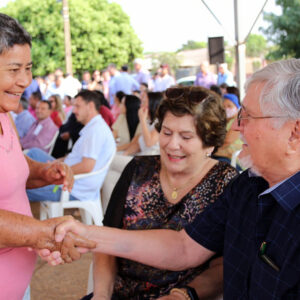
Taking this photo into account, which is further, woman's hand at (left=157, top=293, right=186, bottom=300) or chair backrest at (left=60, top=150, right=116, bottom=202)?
chair backrest at (left=60, top=150, right=116, bottom=202)

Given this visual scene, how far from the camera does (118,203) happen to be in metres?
2.18

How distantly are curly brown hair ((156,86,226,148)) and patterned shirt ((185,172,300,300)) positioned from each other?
1.87ft

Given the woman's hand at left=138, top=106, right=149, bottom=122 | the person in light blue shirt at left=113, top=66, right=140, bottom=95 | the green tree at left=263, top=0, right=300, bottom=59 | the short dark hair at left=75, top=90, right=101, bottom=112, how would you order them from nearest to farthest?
the short dark hair at left=75, top=90, right=101, bottom=112
the woman's hand at left=138, top=106, right=149, bottom=122
the person in light blue shirt at left=113, top=66, right=140, bottom=95
the green tree at left=263, top=0, right=300, bottom=59

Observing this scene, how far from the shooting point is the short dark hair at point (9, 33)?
5.56 ft

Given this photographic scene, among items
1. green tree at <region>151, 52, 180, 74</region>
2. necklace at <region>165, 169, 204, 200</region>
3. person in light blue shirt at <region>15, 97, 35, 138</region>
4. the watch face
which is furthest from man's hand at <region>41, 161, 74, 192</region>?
green tree at <region>151, 52, 180, 74</region>

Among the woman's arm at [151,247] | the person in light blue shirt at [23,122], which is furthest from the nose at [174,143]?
the person in light blue shirt at [23,122]

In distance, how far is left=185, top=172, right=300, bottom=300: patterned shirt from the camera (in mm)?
1354

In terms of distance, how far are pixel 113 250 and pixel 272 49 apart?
2388cm

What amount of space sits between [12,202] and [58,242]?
0.28m

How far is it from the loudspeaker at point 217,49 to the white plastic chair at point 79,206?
927 centimetres

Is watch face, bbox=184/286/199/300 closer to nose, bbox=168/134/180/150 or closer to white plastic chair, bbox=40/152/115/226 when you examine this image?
nose, bbox=168/134/180/150

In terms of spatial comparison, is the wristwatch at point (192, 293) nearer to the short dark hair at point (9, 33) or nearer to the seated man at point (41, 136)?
the short dark hair at point (9, 33)

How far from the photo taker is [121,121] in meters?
7.43

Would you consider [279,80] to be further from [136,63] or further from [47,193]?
[136,63]
